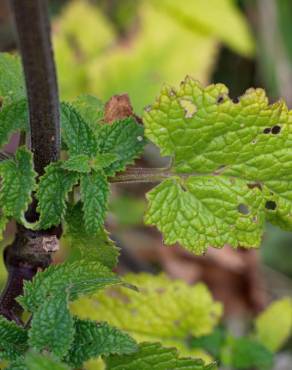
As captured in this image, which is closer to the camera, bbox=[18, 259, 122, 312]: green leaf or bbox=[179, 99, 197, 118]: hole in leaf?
bbox=[18, 259, 122, 312]: green leaf

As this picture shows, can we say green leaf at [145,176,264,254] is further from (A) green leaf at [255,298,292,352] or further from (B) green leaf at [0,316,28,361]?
(A) green leaf at [255,298,292,352]

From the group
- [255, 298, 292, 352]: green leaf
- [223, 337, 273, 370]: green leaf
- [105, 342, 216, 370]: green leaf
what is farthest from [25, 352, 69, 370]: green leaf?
[255, 298, 292, 352]: green leaf

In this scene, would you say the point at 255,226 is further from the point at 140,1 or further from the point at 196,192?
the point at 140,1

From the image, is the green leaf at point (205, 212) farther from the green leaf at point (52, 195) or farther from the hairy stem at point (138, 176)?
the green leaf at point (52, 195)

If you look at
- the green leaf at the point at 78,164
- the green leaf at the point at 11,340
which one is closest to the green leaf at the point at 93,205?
the green leaf at the point at 78,164

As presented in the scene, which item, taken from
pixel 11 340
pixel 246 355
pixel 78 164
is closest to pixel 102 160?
pixel 78 164

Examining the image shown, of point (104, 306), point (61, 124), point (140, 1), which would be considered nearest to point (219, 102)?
point (61, 124)
